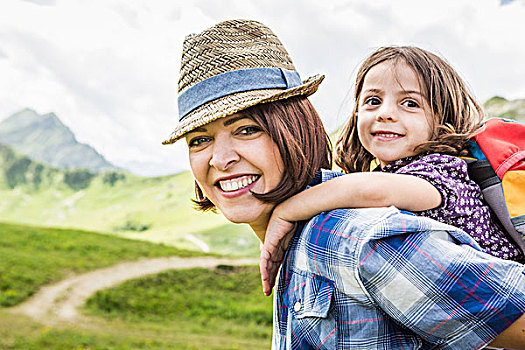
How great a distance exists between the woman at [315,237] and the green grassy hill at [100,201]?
47.9 meters

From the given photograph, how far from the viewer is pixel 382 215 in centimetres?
157

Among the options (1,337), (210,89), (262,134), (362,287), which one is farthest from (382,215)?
(1,337)

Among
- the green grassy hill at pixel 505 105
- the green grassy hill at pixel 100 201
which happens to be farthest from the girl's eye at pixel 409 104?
the green grassy hill at pixel 505 105

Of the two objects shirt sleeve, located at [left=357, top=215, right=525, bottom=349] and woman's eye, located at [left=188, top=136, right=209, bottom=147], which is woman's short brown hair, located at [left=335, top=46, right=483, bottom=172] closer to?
shirt sleeve, located at [left=357, top=215, right=525, bottom=349]

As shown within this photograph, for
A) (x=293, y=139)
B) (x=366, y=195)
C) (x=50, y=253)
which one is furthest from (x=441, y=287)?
(x=50, y=253)

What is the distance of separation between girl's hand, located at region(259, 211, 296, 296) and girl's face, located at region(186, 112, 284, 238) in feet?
0.34

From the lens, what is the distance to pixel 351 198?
5.83 ft

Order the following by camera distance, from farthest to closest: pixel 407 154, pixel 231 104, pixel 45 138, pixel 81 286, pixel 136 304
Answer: pixel 45 138
pixel 81 286
pixel 136 304
pixel 407 154
pixel 231 104

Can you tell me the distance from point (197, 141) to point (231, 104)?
0.99ft

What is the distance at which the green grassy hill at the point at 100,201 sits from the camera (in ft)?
180

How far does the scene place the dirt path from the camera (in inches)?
626

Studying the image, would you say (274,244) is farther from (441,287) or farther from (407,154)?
(407,154)

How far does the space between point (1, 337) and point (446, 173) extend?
13921mm

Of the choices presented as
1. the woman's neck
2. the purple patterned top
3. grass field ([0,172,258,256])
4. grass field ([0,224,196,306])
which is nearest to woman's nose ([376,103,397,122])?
the purple patterned top
